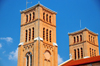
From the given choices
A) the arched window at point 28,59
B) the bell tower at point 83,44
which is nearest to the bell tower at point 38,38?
the arched window at point 28,59

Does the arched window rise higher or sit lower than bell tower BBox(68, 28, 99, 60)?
lower

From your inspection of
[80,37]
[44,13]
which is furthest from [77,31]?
[44,13]

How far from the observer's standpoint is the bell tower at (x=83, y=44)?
78125 mm

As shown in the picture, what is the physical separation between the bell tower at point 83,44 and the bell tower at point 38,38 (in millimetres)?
13811

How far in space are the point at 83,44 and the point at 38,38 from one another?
20.6 meters

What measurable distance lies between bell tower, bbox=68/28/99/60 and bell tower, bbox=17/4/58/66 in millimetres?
13811

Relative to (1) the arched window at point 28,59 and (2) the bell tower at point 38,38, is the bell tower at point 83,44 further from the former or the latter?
(1) the arched window at point 28,59

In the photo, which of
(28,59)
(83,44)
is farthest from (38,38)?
(83,44)

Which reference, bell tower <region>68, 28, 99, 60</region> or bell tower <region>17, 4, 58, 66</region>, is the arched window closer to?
bell tower <region>17, 4, 58, 66</region>

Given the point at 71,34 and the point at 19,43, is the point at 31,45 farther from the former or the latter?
A: the point at 71,34

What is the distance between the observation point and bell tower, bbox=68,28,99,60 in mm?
78125

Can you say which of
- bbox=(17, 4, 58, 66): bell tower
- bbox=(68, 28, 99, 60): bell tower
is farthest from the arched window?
bbox=(68, 28, 99, 60): bell tower

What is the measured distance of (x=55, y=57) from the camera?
65.3 m

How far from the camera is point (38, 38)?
62375 mm
